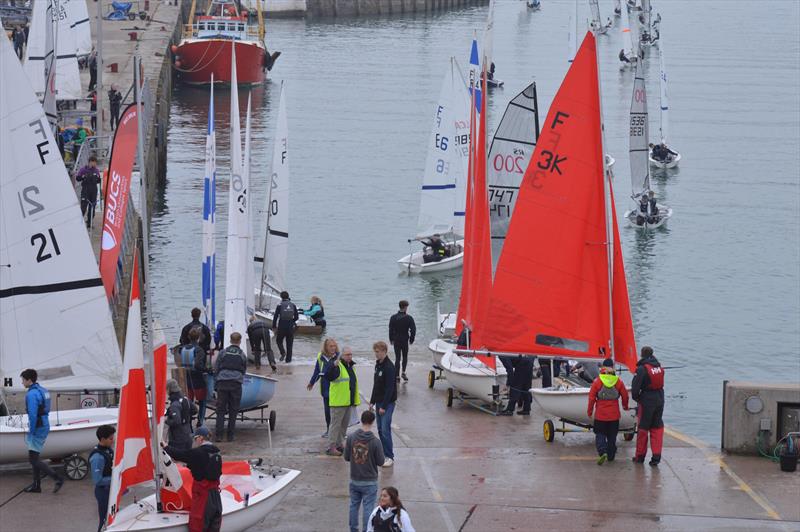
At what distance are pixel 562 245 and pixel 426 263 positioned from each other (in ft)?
65.9

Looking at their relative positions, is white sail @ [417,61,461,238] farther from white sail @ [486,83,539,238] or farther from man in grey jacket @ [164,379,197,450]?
man in grey jacket @ [164,379,197,450]

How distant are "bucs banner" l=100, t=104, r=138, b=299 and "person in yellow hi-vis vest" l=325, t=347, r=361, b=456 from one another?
212 inches

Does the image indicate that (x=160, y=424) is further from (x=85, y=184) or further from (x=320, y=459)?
(x=85, y=184)

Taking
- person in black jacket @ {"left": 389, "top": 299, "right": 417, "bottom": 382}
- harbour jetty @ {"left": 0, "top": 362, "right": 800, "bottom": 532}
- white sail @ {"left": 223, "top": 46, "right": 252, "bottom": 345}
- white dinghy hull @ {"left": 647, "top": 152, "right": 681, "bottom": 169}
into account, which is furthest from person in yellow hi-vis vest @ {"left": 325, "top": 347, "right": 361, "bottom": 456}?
white dinghy hull @ {"left": 647, "top": 152, "right": 681, "bottom": 169}

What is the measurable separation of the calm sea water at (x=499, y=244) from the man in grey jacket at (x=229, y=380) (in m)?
8.80

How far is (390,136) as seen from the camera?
2518 inches

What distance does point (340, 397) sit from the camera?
15.8m

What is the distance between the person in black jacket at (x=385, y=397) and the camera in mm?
15688

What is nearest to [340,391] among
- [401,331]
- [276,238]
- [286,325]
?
[401,331]

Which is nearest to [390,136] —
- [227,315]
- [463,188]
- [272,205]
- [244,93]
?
[244,93]

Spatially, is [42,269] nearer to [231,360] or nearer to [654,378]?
[231,360]

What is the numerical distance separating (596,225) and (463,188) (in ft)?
61.7

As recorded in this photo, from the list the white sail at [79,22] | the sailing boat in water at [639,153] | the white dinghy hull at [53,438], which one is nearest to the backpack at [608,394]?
the white dinghy hull at [53,438]

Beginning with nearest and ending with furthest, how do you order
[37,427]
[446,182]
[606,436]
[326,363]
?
[37,427]
[606,436]
[326,363]
[446,182]
